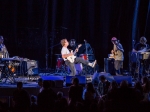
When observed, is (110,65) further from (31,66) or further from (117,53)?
(31,66)

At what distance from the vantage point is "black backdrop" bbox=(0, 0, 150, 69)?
17484 millimetres

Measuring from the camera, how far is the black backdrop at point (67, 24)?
17.5 meters

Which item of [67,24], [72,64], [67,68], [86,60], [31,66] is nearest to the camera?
[72,64]

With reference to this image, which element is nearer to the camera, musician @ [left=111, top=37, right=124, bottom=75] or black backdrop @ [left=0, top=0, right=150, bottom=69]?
musician @ [left=111, top=37, right=124, bottom=75]

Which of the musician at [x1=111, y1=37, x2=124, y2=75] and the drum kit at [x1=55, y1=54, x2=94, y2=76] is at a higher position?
the musician at [x1=111, y1=37, x2=124, y2=75]

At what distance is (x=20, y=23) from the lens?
57.7 feet

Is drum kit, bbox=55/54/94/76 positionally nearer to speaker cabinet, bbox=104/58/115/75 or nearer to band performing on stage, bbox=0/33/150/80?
band performing on stage, bbox=0/33/150/80

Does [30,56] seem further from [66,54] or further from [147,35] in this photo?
[147,35]

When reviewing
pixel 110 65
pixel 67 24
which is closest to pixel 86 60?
pixel 110 65

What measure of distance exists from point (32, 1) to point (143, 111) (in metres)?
12.3

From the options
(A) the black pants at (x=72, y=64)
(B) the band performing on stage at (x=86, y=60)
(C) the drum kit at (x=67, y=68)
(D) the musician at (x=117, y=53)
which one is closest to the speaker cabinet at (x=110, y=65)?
(B) the band performing on stage at (x=86, y=60)

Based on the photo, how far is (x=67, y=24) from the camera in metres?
18.1

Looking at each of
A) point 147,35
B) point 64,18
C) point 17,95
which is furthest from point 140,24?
point 17,95

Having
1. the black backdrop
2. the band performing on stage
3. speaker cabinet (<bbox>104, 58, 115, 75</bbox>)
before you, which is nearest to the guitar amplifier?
the band performing on stage
